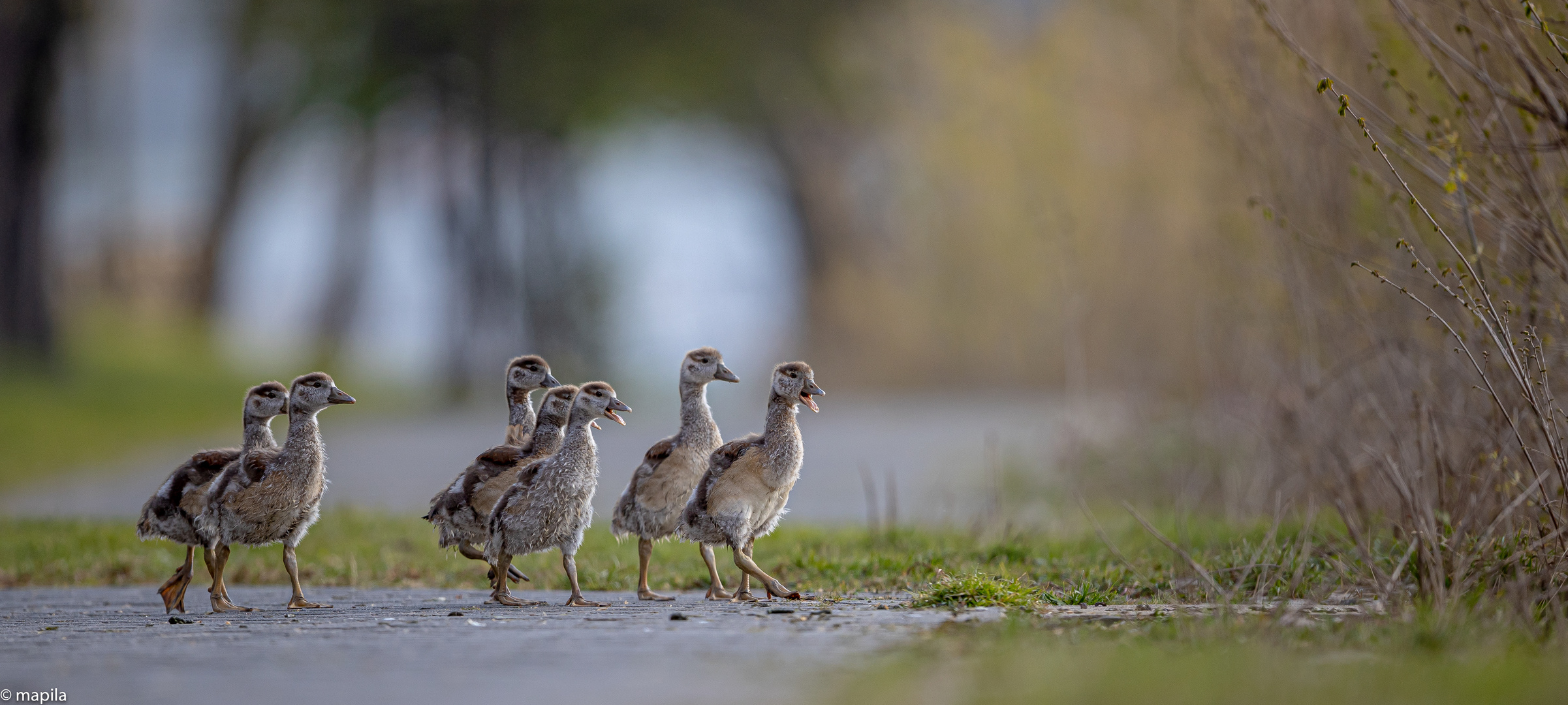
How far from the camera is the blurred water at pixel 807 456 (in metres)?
16.8

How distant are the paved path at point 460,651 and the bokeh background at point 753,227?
386 centimetres

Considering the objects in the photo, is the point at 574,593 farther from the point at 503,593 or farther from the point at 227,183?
the point at 227,183

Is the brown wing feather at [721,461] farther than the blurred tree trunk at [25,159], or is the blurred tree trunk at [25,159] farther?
the blurred tree trunk at [25,159]

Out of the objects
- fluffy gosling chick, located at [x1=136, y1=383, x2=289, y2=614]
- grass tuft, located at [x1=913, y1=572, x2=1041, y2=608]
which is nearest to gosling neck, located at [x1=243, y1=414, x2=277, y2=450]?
fluffy gosling chick, located at [x1=136, y1=383, x2=289, y2=614]

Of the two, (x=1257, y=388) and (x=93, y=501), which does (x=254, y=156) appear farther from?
(x=1257, y=388)

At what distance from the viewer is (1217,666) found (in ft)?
16.7

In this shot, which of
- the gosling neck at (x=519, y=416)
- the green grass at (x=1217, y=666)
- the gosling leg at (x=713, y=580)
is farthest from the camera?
the gosling neck at (x=519, y=416)

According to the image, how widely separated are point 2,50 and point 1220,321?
71.4ft

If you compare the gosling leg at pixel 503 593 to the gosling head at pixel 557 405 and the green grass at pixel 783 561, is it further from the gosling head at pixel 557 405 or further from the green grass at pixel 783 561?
the green grass at pixel 783 561

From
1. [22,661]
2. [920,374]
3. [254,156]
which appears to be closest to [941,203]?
[920,374]

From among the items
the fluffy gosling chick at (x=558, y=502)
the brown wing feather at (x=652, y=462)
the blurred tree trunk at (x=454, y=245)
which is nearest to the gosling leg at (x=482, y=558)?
the fluffy gosling chick at (x=558, y=502)

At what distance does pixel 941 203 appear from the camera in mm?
30406

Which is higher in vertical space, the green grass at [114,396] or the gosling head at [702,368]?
the green grass at [114,396]

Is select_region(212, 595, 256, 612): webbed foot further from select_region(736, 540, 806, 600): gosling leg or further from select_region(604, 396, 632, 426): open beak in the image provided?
select_region(736, 540, 806, 600): gosling leg
